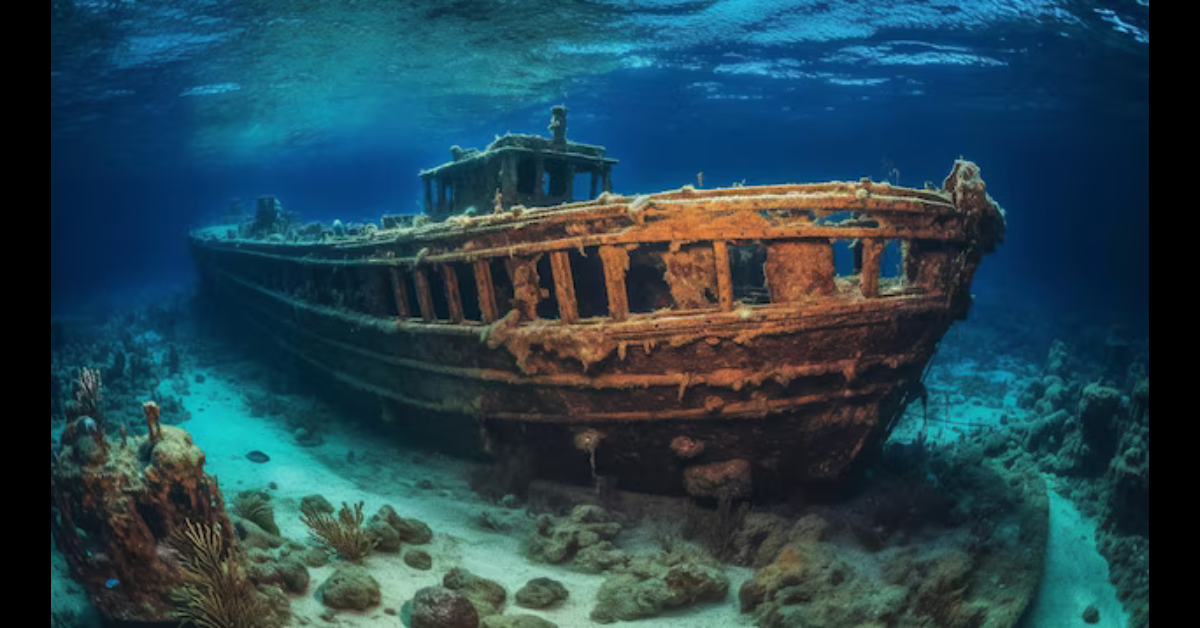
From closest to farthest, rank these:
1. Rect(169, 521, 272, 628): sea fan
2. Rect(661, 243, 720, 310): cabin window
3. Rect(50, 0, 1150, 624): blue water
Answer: Rect(169, 521, 272, 628): sea fan
Rect(661, 243, 720, 310): cabin window
Rect(50, 0, 1150, 624): blue water

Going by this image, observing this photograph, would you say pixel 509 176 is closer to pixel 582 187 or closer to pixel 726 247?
pixel 726 247

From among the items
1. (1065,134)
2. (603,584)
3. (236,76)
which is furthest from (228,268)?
(1065,134)

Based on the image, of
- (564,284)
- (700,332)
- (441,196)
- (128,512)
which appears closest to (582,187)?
(441,196)

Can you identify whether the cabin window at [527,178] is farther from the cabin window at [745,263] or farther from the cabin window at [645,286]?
the cabin window at [745,263]

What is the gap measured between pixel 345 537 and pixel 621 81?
1070 inches

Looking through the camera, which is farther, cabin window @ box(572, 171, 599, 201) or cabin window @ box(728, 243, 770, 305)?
cabin window @ box(572, 171, 599, 201)

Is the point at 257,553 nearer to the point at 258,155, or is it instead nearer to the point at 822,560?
the point at 822,560

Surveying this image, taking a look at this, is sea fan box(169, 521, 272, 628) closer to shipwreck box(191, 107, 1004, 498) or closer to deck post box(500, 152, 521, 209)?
shipwreck box(191, 107, 1004, 498)

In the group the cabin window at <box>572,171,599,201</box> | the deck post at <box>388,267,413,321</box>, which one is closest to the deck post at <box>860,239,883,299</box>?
the cabin window at <box>572,171,599,201</box>

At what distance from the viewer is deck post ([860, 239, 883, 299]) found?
642 centimetres

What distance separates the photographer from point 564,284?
6.93 m

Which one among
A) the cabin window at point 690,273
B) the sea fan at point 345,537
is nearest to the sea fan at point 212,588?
the sea fan at point 345,537

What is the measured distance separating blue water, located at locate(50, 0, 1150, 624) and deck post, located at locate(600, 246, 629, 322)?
658 centimetres

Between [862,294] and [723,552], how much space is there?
10.7 ft
